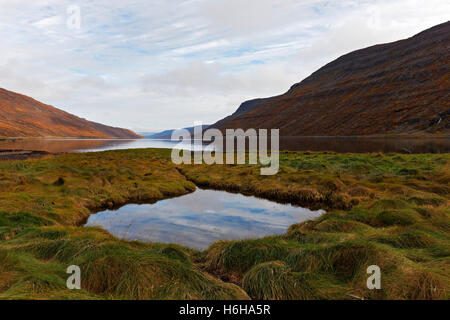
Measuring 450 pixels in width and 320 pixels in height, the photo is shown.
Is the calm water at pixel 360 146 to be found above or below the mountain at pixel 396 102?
below

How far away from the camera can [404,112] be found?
13638 centimetres

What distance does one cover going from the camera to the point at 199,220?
16.4 meters

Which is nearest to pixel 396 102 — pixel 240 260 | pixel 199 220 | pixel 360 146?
pixel 360 146

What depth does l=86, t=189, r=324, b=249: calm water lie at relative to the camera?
13516 mm

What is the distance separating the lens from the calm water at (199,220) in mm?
13516

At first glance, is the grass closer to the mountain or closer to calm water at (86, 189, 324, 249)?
calm water at (86, 189, 324, 249)

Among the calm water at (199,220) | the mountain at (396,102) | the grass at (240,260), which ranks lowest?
the calm water at (199,220)

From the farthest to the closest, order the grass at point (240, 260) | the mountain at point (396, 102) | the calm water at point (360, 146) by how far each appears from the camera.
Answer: the mountain at point (396, 102) < the calm water at point (360, 146) < the grass at point (240, 260)

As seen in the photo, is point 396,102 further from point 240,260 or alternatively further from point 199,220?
point 240,260

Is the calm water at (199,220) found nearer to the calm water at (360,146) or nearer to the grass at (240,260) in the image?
the grass at (240,260)

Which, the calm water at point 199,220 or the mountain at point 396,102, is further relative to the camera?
the mountain at point 396,102

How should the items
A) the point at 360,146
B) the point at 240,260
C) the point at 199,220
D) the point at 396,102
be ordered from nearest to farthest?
the point at 240,260 → the point at 199,220 → the point at 360,146 → the point at 396,102

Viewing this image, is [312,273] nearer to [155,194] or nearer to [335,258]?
[335,258]

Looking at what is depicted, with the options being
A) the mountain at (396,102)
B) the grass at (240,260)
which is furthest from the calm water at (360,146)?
the grass at (240,260)
